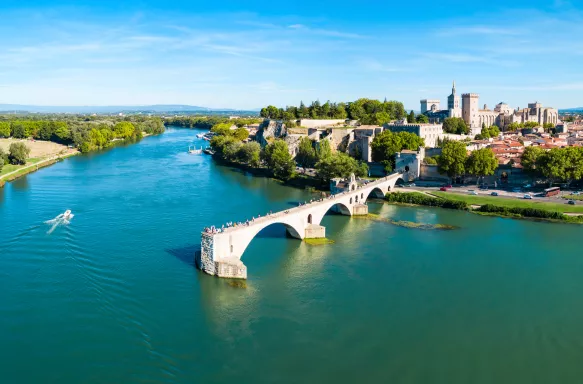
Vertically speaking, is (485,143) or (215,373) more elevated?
(485,143)

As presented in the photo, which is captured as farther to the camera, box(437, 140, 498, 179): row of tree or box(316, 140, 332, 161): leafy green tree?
box(316, 140, 332, 161): leafy green tree

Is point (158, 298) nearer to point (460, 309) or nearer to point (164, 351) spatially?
point (164, 351)

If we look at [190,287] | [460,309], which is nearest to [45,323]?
[190,287]

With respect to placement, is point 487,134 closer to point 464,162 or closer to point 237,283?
point 464,162

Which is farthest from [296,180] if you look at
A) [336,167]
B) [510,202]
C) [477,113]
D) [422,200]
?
[477,113]

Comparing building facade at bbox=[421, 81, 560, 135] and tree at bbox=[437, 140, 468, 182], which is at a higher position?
building facade at bbox=[421, 81, 560, 135]

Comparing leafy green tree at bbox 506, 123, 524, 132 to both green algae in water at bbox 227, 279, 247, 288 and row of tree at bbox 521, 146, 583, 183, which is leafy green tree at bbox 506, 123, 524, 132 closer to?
row of tree at bbox 521, 146, 583, 183

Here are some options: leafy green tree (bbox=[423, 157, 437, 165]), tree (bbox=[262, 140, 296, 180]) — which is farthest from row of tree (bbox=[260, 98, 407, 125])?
leafy green tree (bbox=[423, 157, 437, 165])
